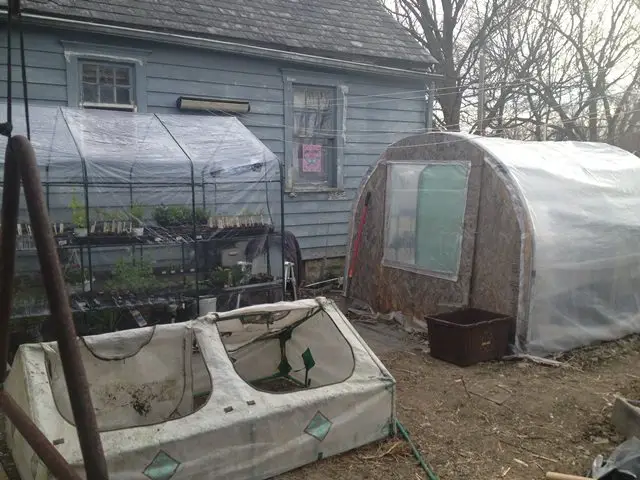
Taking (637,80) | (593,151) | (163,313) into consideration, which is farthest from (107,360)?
(637,80)

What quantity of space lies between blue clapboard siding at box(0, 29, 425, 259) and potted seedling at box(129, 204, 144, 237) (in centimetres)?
210

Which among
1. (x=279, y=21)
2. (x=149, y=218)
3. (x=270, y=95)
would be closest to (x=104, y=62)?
(x=270, y=95)

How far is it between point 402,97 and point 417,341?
5140mm

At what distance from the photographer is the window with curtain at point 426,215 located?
6781 mm

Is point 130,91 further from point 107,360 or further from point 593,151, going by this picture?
point 593,151

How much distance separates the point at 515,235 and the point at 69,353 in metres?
5.19

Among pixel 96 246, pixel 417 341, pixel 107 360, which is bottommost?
pixel 417 341

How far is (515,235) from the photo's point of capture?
6.05 meters

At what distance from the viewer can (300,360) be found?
4.92 meters

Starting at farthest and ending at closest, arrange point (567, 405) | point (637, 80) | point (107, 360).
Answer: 1. point (637, 80)
2. point (567, 405)
3. point (107, 360)

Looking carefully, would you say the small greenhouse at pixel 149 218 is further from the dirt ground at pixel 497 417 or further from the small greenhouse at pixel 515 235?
the dirt ground at pixel 497 417

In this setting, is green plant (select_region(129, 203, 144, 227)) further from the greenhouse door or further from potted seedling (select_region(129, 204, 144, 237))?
the greenhouse door

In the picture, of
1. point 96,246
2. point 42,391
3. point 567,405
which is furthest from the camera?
point 96,246

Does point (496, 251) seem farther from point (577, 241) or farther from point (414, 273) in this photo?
point (414, 273)
